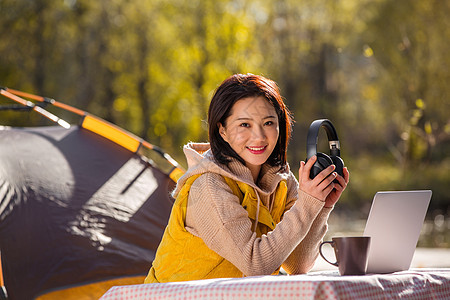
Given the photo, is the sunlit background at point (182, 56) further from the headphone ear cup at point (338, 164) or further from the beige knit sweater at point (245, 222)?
the headphone ear cup at point (338, 164)

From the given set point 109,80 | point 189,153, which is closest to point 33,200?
point 189,153

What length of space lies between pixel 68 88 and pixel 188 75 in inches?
130

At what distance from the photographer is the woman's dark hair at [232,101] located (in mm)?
2170

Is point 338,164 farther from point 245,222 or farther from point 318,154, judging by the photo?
point 245,222

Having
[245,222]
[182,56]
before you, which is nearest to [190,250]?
[245,222]

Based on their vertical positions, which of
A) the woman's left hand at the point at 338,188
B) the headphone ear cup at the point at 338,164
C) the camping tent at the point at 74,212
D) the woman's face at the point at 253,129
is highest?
the woman's face at the point at 253,129

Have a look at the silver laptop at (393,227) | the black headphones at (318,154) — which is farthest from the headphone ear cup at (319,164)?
the silver laptop at (393,227)

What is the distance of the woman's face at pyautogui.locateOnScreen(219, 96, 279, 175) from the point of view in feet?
7.08

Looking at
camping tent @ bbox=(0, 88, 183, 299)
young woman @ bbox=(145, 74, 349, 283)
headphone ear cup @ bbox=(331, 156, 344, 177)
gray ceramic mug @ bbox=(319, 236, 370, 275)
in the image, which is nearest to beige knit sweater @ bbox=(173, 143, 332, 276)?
young woman @ bbox=(145, 74, 349, 283)

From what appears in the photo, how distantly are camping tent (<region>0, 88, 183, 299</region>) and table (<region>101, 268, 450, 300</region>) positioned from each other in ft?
7.54

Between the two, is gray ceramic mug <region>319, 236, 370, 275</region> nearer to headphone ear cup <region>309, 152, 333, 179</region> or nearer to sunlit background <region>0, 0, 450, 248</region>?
headphone ear cup <region>309, 152, 333, 179</region>

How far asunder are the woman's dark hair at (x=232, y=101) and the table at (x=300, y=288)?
726 mm

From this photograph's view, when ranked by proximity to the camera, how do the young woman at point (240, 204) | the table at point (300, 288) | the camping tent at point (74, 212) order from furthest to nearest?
the camping tent at point (74, 212)
the young woman at point (240, 204)
the table at point (300, 288)

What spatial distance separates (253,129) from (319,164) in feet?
1.12
